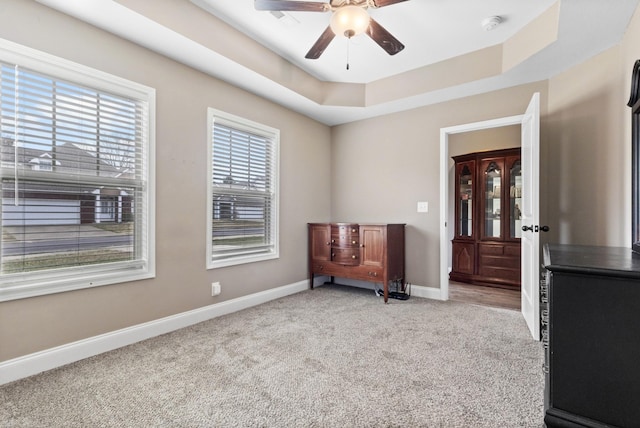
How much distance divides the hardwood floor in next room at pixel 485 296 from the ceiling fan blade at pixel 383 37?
2859 mm

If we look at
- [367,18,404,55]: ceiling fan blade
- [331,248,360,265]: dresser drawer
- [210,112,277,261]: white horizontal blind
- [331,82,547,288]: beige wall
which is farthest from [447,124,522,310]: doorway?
[367,18,404,55]: ceiling fan blade

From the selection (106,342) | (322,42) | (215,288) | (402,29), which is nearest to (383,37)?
(322,42)

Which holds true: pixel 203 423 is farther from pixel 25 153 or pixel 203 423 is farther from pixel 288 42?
pixel 288 42

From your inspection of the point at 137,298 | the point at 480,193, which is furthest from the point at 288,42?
the point at 480,193

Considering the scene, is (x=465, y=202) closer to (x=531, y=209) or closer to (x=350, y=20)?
(x=531, y=209)

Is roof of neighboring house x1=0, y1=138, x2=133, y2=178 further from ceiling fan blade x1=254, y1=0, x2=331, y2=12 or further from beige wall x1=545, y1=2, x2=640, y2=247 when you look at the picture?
beige wall x1=545, y1=2, x2=640, y2=247

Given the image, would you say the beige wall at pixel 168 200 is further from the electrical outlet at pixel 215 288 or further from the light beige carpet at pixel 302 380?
the light beige carpet at pixel 302 380

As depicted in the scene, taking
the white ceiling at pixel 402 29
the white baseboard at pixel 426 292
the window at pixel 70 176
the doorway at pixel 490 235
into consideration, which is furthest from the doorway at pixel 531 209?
the window at pixel 70 176

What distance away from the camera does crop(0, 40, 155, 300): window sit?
6.32 feet

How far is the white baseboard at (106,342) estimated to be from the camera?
1.91 meters

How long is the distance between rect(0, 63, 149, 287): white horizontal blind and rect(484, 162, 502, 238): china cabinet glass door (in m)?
4.36

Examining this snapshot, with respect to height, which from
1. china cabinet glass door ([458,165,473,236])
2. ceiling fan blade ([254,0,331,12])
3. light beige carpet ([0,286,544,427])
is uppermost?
ceiling fan blade ([254,0,331,12])

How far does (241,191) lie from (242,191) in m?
0.01

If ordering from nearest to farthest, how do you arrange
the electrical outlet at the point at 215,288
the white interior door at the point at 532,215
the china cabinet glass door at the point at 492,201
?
the white interior door at the point at 532,215
the electrical outlet at the point at 215,288
the china cabinet glass door at the point at 492,201
